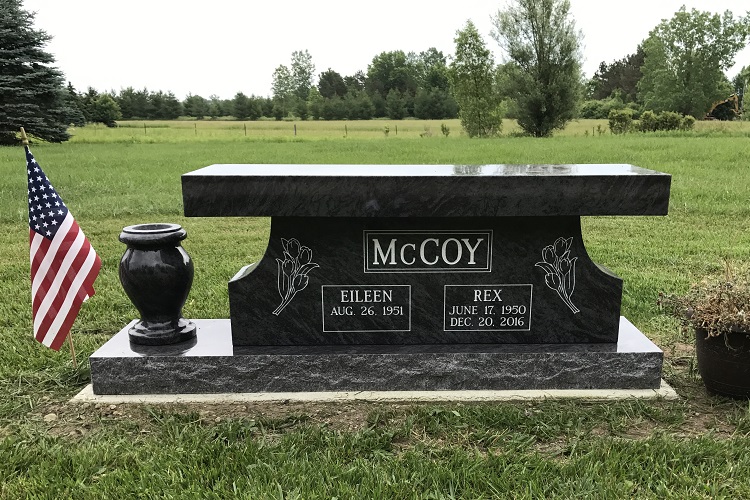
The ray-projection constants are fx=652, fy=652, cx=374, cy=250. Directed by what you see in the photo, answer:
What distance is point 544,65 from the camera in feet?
128

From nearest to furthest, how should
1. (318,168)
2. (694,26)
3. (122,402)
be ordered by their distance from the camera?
(122,402) → (318,168) → (694,26)

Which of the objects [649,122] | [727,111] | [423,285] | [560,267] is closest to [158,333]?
[423,285]

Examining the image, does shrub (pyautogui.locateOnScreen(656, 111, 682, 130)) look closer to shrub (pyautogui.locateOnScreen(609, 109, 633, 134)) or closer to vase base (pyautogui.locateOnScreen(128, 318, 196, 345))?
shrub (pyautogui.locateOnScreen(609, 109, 633, 134))

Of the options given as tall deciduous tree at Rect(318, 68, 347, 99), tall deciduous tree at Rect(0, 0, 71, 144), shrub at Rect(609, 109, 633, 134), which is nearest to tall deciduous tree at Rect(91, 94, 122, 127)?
tall deciduous tree at Rect(0, 0, 71, 144)

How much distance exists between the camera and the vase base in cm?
423

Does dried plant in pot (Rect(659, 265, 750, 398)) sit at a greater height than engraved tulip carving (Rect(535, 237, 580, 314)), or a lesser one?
lesser

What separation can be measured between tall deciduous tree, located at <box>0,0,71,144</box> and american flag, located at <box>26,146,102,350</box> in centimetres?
3049

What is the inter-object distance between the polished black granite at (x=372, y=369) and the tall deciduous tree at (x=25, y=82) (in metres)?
31.0

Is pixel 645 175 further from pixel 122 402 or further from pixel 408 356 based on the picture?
pixel 122 402

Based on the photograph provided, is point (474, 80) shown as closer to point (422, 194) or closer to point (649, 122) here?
point (649, 122)

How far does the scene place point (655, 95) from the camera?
60469 millimetres

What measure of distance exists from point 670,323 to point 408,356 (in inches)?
100

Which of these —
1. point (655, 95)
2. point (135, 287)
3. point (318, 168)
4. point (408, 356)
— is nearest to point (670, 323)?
point (408, 356)

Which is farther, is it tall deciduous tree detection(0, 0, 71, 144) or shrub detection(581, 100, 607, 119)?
shrub detection(581, 100, 607, 119)
